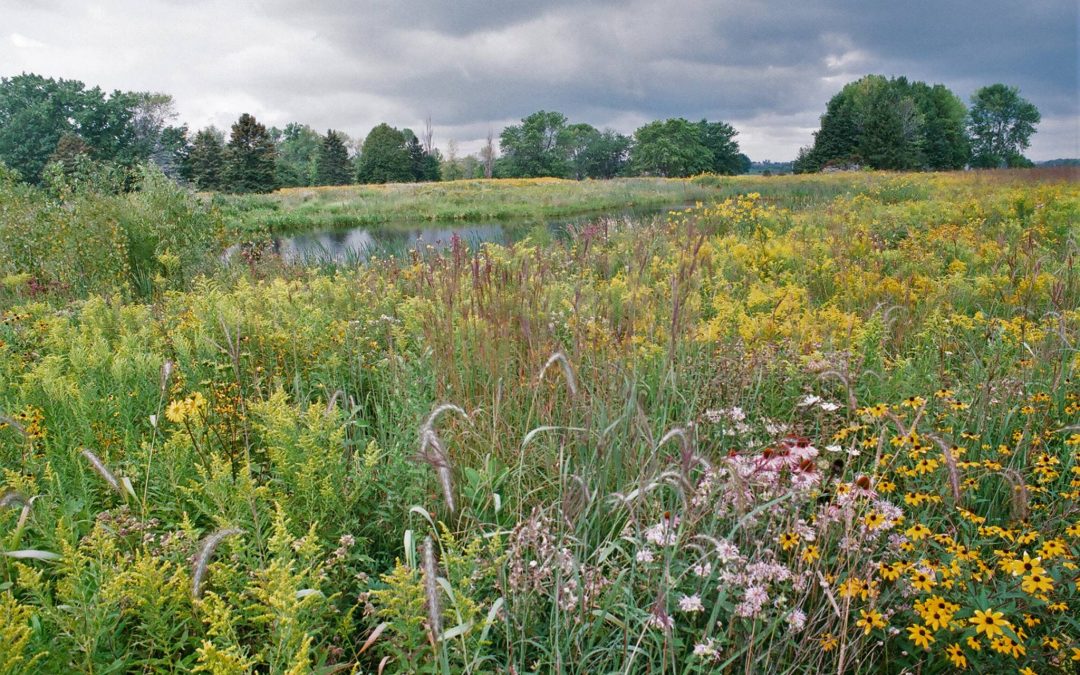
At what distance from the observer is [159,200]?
7.19 metres

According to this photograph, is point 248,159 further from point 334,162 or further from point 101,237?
point 101,237

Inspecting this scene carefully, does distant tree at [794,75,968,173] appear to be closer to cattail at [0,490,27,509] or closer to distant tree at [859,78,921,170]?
distant tree at [859,78,921,170]

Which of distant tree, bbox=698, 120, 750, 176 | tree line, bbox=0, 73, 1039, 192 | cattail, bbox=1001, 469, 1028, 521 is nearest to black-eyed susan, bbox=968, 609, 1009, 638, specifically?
cattail, bbox=1001, 469, 1028, 521

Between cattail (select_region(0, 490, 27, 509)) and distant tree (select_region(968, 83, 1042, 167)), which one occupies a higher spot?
distant tree (select_region(968, 83, 1042, 167))

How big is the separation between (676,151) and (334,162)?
33260 millimetres

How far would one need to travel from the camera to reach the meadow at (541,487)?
1311 mm

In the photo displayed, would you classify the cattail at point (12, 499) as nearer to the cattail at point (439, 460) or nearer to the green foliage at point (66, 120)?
the cattail at point (439, 460)

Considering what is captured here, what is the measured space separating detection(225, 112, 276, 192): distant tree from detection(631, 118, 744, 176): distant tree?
120ft

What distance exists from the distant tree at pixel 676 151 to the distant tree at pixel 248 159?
120ft

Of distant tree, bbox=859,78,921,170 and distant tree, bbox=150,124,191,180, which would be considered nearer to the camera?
distant tree, bbox=859,78,921,170

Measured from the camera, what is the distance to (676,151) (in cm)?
6094

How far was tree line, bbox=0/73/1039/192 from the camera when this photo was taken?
4538 cm

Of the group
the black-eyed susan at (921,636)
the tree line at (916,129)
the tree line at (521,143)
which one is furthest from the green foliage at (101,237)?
the tree line at (916,129)

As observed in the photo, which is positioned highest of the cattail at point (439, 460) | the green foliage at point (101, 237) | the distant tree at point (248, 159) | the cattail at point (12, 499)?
the distant tree at point (248, 159)
